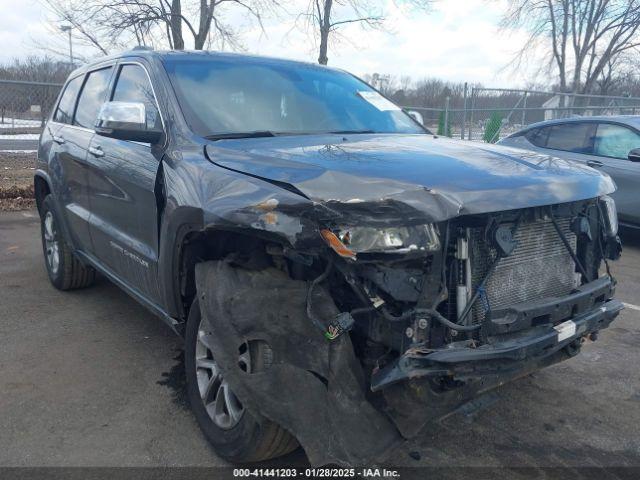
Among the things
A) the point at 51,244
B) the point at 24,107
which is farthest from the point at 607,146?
the point at 24,107

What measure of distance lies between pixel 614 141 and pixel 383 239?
631 cm

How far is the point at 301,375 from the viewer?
237 cm

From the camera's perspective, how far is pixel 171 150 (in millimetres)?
3143

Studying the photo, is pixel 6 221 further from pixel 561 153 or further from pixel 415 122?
pixel 561 153

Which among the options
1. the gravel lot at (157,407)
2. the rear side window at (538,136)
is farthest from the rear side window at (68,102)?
the rear side window at (538,136)

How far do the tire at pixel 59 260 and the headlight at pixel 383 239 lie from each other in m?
3.52

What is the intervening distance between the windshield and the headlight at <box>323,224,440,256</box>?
134cm

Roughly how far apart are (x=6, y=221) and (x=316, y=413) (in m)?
7.64

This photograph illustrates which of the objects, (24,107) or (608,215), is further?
(24,107)

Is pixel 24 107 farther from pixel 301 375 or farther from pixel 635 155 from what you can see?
pixel 301 375

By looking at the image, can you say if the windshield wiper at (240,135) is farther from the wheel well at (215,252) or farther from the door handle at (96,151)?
the door handle at (96,151)

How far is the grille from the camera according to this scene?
2502 mm

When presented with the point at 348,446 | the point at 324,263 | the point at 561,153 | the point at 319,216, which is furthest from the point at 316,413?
the point at 561,153

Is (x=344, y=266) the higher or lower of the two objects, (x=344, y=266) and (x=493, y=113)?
the lower
